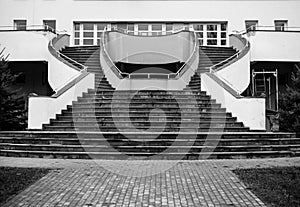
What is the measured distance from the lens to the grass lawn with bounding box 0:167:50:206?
7.15m

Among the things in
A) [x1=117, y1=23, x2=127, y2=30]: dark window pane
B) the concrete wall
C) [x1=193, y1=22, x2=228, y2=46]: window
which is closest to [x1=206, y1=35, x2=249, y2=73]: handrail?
the concrete wall

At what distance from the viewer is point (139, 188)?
763cm

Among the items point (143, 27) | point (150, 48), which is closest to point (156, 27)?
point (143, 27)

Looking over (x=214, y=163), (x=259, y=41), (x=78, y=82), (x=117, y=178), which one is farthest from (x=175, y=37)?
(x=117, y=178)

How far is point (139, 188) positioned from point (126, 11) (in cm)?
2110

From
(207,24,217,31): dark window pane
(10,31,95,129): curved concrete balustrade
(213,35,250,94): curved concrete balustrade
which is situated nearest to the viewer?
(10,31,95,129): curved concrete balustrade

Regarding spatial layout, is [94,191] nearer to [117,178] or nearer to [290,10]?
[117,178]

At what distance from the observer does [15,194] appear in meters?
7.04

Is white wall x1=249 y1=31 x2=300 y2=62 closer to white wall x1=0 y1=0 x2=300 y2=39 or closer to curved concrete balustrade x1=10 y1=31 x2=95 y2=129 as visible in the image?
white wall x1=0 y1=0 x2=300 y2=39

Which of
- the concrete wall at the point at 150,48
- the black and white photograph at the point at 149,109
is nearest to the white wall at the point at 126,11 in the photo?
the black and white photograph at the point at 149,109

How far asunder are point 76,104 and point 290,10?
57.0 ft

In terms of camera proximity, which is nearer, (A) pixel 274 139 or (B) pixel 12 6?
(A) pixel 274 139

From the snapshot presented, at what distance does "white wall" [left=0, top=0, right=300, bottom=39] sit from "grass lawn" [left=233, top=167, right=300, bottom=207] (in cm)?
1869

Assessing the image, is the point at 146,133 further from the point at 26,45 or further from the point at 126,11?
the point at 126,11
